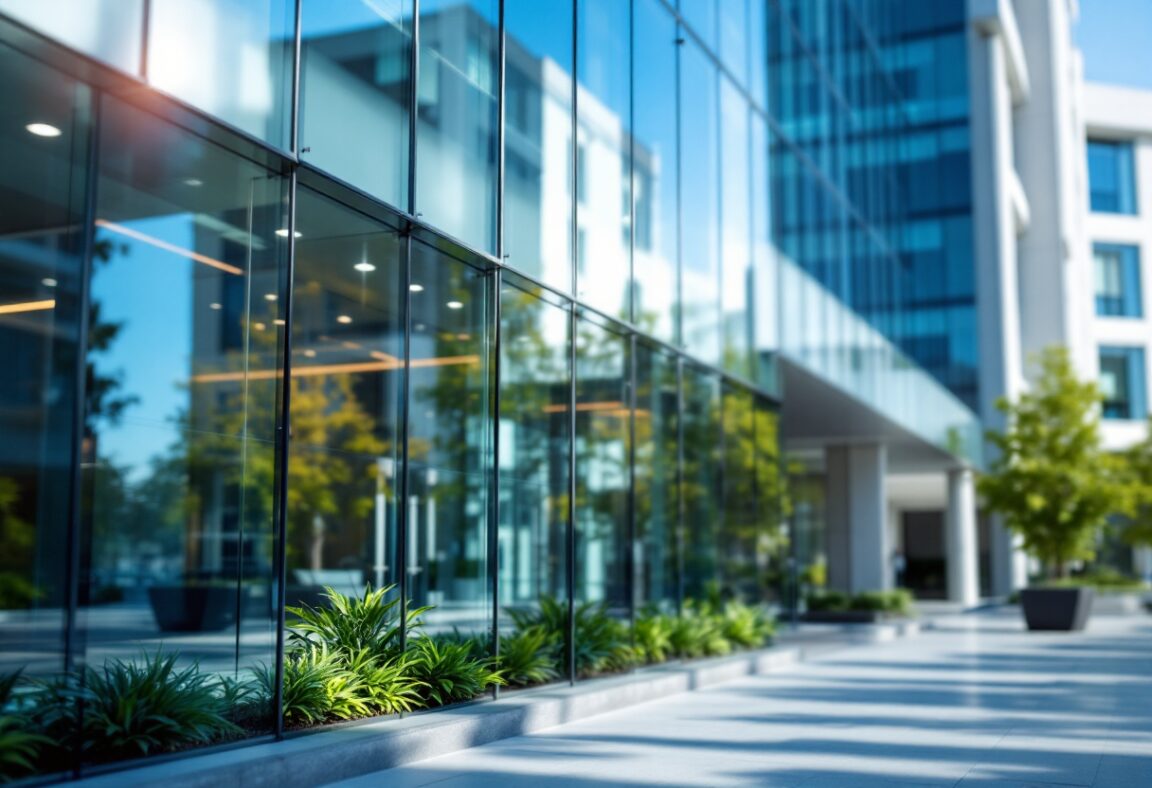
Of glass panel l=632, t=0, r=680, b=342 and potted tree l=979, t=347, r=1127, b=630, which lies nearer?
glass panel l=632, t=0, r=680, b=342

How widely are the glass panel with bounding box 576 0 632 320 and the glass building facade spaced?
63 millimetres

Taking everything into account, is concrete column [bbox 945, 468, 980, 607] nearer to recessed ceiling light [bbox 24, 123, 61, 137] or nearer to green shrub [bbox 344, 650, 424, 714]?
green shrub [bbox 344, 650, 424, 714]

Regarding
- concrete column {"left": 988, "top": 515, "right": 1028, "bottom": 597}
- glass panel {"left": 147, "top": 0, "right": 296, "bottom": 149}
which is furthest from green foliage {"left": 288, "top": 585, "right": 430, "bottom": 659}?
concrete column {"left": 988, "top": 515, "right": 1028, "bottom": 597}

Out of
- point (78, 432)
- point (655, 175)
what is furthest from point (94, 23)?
point (655, 175)

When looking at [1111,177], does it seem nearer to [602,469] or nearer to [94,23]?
[602,469]

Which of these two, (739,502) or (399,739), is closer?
(399,739)

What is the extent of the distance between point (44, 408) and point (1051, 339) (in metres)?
42.4

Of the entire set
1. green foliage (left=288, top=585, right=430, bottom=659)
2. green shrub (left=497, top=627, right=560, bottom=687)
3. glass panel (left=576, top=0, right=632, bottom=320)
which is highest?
glass panel (left=576, top=0, right=632, bottom=320)

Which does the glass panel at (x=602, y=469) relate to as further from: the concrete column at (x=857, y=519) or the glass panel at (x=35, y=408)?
the concrete column at (x=857, y=519)

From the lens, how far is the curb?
24.6 feet

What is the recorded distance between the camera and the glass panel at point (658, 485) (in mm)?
17469

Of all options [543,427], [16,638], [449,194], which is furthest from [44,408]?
[449,194]

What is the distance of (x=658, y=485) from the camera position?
17.9 m

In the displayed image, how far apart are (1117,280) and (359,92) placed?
57.2 metres
